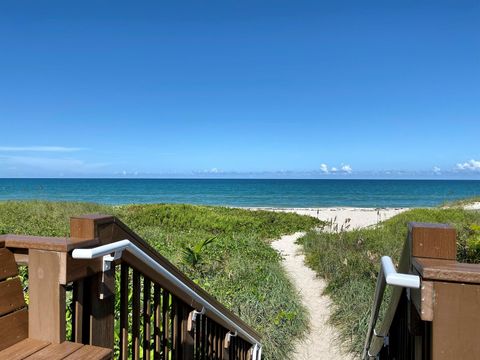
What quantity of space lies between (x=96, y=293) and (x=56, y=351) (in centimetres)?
30

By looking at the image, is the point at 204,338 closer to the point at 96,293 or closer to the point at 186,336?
the point at 186,336

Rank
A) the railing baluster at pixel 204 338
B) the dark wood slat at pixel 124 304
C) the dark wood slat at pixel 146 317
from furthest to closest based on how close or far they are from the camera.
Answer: the railing baluster at pixel 204 338 < the dark wood slat at pixel 146 317 < the dark wood slat at pixel 124 304

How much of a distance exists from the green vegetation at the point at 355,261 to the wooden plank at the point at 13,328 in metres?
4.88

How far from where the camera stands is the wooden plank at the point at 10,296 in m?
1.34

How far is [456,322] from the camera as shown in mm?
1081

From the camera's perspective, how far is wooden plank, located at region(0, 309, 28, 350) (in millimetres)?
1318

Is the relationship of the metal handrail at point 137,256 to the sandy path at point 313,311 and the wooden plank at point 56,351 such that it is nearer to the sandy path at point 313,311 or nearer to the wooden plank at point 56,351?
the wooden plank at point 56,351

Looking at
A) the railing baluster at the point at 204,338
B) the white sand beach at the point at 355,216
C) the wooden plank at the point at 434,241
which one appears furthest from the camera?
the white sand beach at the point at 355,216

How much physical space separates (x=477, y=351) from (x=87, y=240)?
143cm

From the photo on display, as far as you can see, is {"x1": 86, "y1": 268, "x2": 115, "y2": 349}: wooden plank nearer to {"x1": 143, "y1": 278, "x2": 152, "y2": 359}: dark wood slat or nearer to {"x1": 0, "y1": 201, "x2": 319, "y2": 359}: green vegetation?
{"x1": 143, "y1": 278, "x2": 152, "y2": 359}: dark wood slat

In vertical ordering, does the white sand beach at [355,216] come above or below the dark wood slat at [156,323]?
below

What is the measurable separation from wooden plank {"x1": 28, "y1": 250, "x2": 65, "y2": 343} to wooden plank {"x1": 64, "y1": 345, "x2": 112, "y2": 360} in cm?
12

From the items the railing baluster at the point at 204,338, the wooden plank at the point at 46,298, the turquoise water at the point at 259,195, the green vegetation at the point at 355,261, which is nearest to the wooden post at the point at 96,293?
the wooden plank at the point at 46,298

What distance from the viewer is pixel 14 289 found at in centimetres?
140
